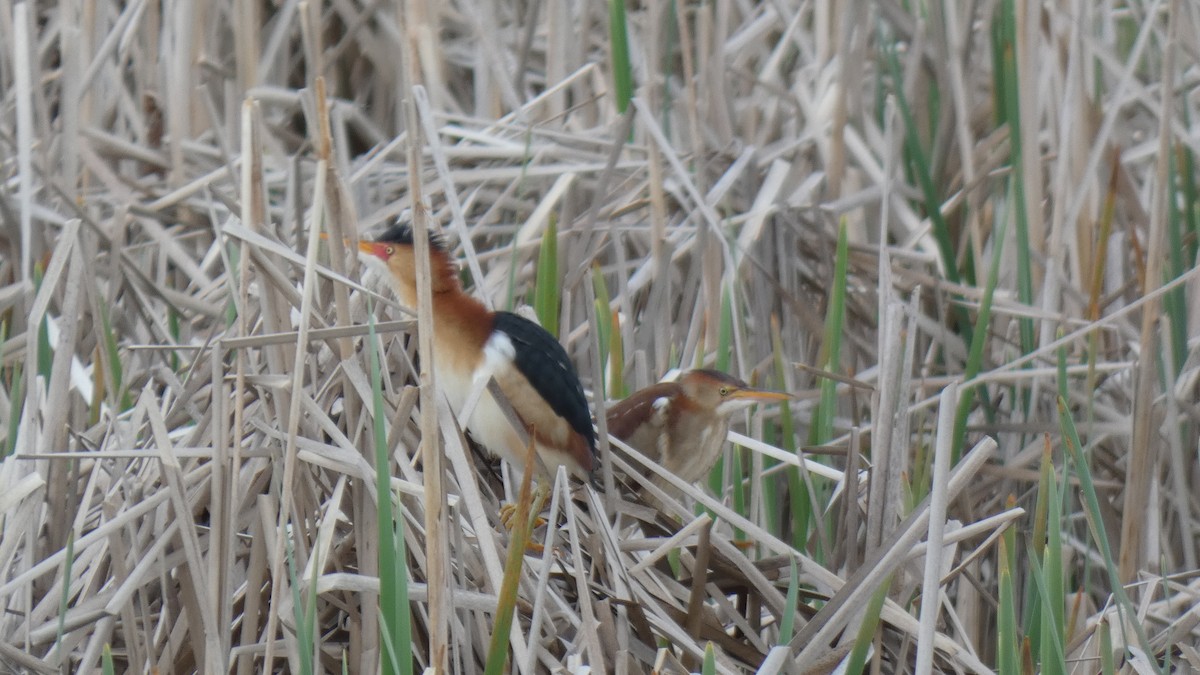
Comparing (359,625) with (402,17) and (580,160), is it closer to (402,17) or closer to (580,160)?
(402,17)

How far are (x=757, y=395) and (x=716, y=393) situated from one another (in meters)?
0.08

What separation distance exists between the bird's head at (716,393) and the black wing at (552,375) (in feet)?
0.90

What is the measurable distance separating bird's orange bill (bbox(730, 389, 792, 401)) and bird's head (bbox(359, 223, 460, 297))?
464mm

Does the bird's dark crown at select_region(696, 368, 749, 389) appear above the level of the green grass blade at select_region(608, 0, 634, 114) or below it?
below

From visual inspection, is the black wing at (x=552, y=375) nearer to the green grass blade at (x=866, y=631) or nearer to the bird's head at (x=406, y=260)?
the bird's head at (x=406, y=260)

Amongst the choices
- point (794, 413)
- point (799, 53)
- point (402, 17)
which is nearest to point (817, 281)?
point (794, 413)

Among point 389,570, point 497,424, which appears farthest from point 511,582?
point 497,424

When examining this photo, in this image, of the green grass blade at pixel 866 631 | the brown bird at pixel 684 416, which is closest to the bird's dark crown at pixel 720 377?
the brown bird at pixel 684 416

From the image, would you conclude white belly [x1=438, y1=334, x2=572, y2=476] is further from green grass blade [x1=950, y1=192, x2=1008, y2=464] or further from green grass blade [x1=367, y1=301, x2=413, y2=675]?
green grass blade [x1=950, y1=192, x2=1008, y2=464]

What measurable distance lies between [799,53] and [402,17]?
2397 mm

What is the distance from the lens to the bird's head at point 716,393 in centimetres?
236

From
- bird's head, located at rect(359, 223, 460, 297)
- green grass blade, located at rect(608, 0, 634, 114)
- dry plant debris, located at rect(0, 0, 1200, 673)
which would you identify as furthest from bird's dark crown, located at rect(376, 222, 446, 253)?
green grass blade, located at rect(608, 0, 634, 114)

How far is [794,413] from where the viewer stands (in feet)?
9.55

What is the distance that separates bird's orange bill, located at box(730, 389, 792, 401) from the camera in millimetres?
2396
